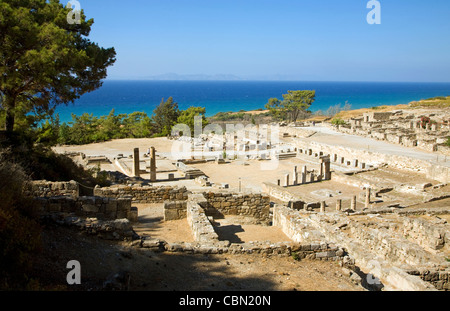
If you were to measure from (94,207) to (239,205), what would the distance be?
4.90 m

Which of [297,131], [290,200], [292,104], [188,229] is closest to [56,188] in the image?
[188,229]

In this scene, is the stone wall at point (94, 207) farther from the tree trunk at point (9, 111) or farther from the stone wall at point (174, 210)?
the tree trunk at point (9, 111)

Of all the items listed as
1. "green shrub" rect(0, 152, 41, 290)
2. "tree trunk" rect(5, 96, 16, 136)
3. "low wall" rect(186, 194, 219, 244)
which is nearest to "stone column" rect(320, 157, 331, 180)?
"low wall" rect(186, 194, 219, 244)

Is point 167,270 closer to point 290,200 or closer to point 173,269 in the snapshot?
point 173,269

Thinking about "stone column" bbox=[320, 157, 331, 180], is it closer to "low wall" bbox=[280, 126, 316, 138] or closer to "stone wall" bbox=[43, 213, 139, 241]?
"low wall" bbox=[280, 126, 316, 138]

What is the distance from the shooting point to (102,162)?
101ft

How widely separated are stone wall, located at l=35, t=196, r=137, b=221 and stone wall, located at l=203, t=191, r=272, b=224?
276 cm

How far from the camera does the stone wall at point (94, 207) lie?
9.70 meters

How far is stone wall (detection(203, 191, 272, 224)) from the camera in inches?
483

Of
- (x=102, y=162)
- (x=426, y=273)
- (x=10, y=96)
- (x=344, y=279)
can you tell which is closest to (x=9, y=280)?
(x=344, y=279)

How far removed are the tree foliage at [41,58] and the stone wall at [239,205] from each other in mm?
8843

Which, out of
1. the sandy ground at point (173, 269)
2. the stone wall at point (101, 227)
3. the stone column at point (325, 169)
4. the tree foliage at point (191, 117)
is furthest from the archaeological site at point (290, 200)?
the tree foliage at point (191, 117)
